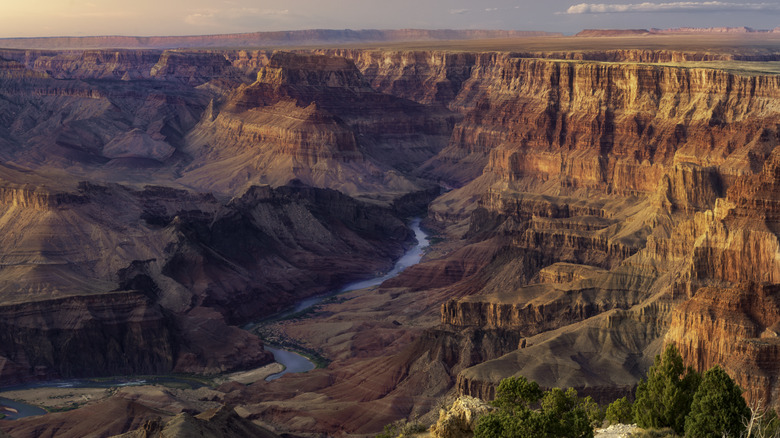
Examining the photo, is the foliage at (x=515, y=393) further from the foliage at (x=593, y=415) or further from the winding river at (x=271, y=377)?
the winding river at (x=271, y=377)

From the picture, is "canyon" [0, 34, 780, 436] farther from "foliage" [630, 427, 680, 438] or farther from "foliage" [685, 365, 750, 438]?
"foliage" [630, 427, 680, 438]

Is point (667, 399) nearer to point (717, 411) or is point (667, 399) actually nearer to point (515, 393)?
point (717, 411)

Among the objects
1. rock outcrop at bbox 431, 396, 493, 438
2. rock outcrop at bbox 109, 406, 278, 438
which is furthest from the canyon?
rock outcrop at bbox 431, 396, 493, 438

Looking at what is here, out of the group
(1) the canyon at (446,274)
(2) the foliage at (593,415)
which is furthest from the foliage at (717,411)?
(1) the canyon at (446,274)

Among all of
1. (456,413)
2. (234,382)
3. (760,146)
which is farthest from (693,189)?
(456,413)

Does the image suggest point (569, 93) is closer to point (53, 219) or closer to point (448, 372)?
point (53, 219)
